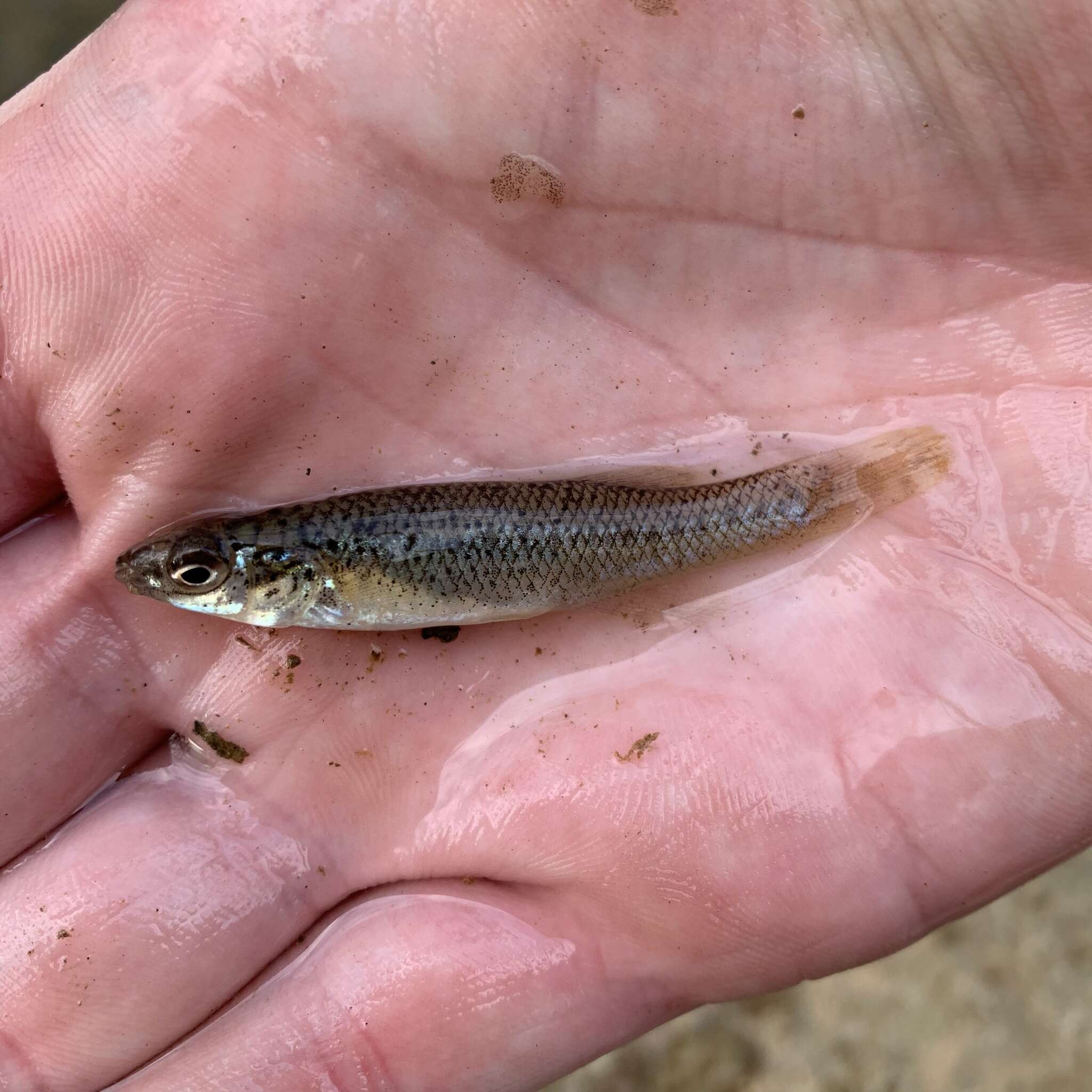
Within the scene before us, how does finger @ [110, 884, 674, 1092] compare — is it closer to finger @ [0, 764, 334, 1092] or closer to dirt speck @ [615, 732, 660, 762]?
finger @ [0, 764, 334, 1092]

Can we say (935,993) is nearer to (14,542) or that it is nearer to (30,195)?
(14,542)

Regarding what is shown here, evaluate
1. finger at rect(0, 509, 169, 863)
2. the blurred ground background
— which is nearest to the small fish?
finger at rect(0, 509, 169, 863)

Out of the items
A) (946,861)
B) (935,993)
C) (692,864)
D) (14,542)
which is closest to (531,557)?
(692,864)

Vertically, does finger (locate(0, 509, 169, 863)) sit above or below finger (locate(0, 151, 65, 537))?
below

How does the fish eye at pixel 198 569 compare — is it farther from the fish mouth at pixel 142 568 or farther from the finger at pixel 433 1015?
the finger at pixel 433 1015

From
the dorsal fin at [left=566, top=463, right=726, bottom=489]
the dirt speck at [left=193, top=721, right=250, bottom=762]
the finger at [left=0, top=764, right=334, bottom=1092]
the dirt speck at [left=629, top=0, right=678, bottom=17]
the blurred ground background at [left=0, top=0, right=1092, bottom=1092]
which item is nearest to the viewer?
the dirt speck at [left=629, top=0, right=678, bottom=17]

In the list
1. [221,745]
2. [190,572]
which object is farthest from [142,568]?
[221,745]

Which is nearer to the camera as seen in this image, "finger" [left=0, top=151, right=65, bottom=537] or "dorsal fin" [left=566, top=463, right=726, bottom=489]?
"finger" [left=0, top=151, right=65, bottom=537]

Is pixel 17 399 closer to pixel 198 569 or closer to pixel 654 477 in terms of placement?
pixel 198 569

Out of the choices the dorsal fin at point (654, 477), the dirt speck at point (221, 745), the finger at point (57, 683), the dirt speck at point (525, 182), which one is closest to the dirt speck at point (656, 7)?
the dirt speck at point (525, 182)
